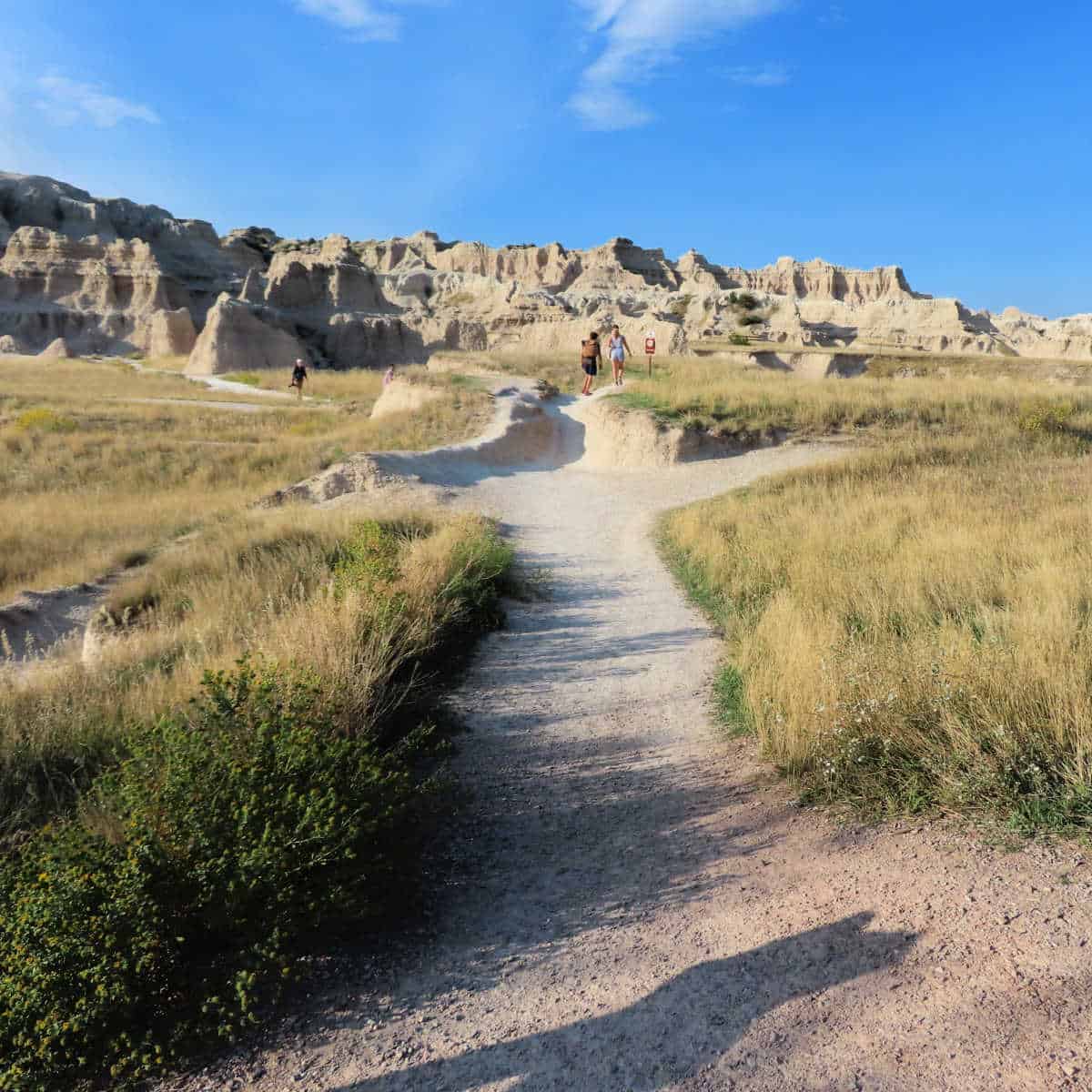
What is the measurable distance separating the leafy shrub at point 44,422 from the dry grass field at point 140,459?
0.15 ft

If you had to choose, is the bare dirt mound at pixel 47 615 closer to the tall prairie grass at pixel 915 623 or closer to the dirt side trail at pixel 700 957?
the dirt side trail at pixel 700 957

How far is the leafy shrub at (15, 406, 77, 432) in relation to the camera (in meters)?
20.8

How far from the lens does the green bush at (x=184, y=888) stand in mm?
2373

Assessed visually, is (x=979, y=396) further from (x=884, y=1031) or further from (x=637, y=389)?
(x=884, y=1031)

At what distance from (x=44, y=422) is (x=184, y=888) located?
75.7 feet

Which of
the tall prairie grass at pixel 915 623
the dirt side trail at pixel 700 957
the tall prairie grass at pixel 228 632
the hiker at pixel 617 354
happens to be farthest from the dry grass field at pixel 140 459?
the dirt side trail at pixel 700 957

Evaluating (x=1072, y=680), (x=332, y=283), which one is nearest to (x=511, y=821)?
(x=1072, y=680)

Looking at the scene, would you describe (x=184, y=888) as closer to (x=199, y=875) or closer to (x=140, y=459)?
(x=199, y=875)

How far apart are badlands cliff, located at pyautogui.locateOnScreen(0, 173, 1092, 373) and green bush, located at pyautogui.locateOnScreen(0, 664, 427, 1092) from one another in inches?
1425

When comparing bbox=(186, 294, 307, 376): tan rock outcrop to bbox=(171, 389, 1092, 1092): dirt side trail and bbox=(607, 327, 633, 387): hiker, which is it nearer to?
bbox=(607, 327, 633, 387): hiker

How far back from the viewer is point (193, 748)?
3209mm

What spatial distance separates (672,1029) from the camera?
2375 mm

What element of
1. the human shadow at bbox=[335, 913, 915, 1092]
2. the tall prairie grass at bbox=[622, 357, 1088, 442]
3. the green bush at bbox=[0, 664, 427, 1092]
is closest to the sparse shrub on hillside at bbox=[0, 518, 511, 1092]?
the green bush at bbox=[0, 664, 427, 1092]

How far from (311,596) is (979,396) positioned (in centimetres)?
1734
